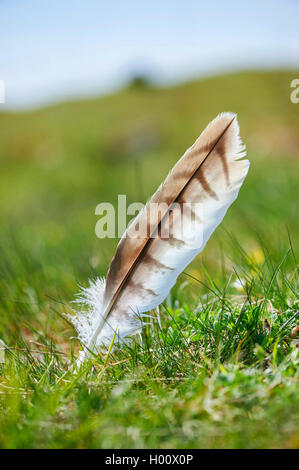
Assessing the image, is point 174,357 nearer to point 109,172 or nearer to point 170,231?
point 170,231

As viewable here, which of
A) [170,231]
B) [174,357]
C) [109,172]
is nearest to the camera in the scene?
[174,357]

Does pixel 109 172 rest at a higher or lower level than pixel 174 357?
higher

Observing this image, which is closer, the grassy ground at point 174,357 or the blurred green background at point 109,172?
the grassy ground at point 174,357

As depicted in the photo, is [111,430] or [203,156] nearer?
[111,430]

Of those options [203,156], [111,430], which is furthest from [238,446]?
[203,156]

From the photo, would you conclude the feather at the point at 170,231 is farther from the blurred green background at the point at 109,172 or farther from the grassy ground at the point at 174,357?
the blurred green background at the point at 109,172

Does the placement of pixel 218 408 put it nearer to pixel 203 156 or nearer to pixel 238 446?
pixel 238 446

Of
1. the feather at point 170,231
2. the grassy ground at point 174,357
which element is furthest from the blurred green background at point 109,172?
the feather at point 170,231

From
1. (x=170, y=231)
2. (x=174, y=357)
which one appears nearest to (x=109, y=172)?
(x=170, y=231)
